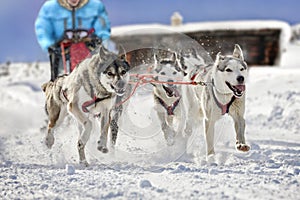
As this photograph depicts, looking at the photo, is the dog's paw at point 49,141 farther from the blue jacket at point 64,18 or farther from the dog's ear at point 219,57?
the dog's ear at point 219,57

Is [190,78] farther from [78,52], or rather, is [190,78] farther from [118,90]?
[78,52]

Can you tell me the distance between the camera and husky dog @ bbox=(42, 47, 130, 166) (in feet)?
→ 13.4

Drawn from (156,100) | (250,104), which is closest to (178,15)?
(250,104)

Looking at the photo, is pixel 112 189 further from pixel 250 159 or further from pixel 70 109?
pixel 250 159

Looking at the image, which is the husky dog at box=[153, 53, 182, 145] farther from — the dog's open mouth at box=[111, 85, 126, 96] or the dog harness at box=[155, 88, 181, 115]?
the dog's open mouth at box=[111, 85, 126, 96]

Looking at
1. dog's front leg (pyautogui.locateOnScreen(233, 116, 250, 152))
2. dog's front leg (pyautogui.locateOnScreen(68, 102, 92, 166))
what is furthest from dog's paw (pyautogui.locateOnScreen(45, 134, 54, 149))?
dog's front leg (pyautogui.locateOnScreen(233, 116, 250, 152))

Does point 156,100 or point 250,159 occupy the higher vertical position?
point 156,100

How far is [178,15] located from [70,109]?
658 inches

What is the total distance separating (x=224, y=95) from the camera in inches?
158

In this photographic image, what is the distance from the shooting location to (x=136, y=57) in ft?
15.1

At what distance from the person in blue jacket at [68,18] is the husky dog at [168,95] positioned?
1431mm

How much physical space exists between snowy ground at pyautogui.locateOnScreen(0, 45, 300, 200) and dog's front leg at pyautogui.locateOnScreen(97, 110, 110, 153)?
156 mm

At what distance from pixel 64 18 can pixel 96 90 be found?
7.80 feet

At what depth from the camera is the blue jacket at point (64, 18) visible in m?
6.11
